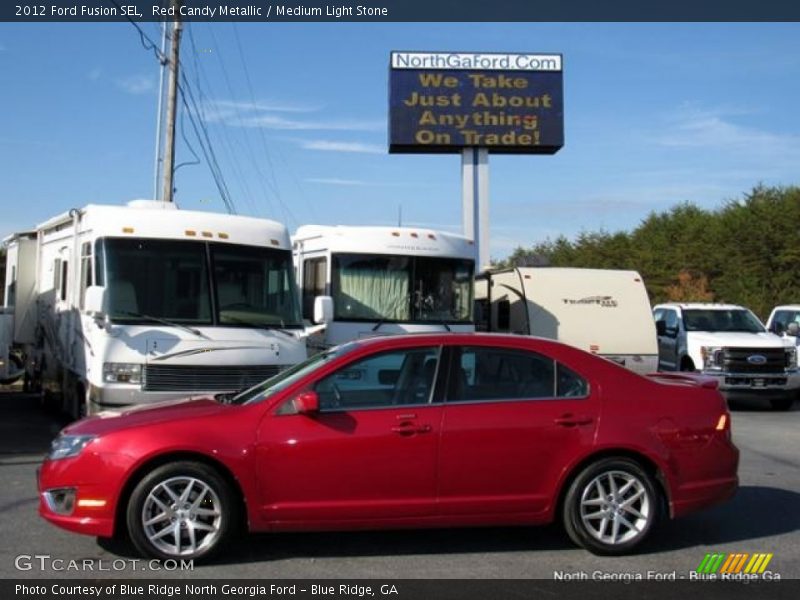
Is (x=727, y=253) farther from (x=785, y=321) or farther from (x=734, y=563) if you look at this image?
(x=734, y=563)

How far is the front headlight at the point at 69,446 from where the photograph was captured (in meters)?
5.78

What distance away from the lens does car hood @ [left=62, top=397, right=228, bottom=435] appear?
5.86 meters

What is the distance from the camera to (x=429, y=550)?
6.28 m

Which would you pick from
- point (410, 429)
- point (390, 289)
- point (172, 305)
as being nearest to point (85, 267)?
point (172, 305)

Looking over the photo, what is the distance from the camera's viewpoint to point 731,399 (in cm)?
1953

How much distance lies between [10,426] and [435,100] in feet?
70.4

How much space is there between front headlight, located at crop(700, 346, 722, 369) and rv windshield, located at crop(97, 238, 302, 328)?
9707mm

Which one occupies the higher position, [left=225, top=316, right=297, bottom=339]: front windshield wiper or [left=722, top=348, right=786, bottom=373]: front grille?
[left=225, top=316, right=297, bottom=339]: front windshield wiper

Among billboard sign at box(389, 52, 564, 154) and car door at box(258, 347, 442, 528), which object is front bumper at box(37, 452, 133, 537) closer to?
car door at box(258, 347, 442, 528)

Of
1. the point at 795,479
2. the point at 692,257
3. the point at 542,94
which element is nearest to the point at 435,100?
the point at 542,94

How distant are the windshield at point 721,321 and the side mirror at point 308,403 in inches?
544

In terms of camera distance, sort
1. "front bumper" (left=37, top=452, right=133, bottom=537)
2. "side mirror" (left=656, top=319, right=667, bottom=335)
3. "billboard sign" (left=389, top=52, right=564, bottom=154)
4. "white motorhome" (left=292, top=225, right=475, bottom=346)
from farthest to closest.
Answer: "billboard sign" (left=389, top=52, right=564, bottom=154) → "side mirror" (left=656, top=319, right=667, bottom=335) → "white motorhome" (left=292, top=225, right=475, bottom=346) → "front bumper" (left=37, top=452, right=133, bottom=537)

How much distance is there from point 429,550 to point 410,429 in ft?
3.21

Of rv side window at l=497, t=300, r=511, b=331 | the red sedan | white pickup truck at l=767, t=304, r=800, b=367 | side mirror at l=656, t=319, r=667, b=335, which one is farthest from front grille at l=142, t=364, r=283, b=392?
white pickup truck at l=767, t=304, r=800, b=367
